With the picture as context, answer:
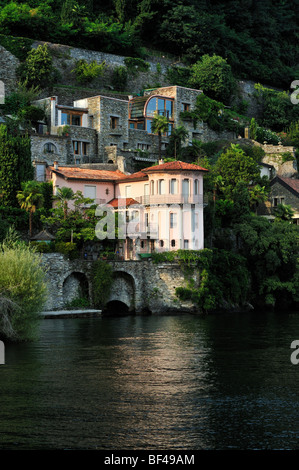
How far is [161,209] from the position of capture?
6319cm

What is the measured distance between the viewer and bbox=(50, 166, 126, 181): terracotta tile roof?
66188 mm

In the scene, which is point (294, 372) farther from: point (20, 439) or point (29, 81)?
point (29, 81)

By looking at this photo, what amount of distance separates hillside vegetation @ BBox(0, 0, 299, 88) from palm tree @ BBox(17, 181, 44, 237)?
3062 cm

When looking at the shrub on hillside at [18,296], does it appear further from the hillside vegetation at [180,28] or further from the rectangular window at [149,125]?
the hillside vegetation at [180,28]

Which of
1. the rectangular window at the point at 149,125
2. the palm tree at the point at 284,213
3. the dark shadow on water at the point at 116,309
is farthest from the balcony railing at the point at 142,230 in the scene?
the rectangular window at the point at 149,125

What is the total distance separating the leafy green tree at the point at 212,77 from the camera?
93.6m

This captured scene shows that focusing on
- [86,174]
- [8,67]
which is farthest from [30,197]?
[8,67]

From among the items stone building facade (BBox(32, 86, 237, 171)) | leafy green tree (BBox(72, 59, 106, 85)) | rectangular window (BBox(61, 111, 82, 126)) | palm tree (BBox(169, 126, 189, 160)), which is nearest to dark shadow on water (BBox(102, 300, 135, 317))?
stone building facade (BBox(32, 86, 237, 171))

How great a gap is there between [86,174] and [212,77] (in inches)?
1282

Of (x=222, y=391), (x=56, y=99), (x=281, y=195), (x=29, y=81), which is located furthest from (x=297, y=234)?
(x=222, y=391)

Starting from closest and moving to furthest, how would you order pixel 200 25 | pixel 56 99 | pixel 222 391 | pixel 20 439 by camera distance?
pixel 20 439 < pixel 222 391 < pixel 56 99 < pixel 200 25

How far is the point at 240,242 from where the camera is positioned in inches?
2670

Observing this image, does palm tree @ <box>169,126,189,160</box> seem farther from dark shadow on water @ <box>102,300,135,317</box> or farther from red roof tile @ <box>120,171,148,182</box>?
dark shadow on water @ <box>102,300,135,317</box>
